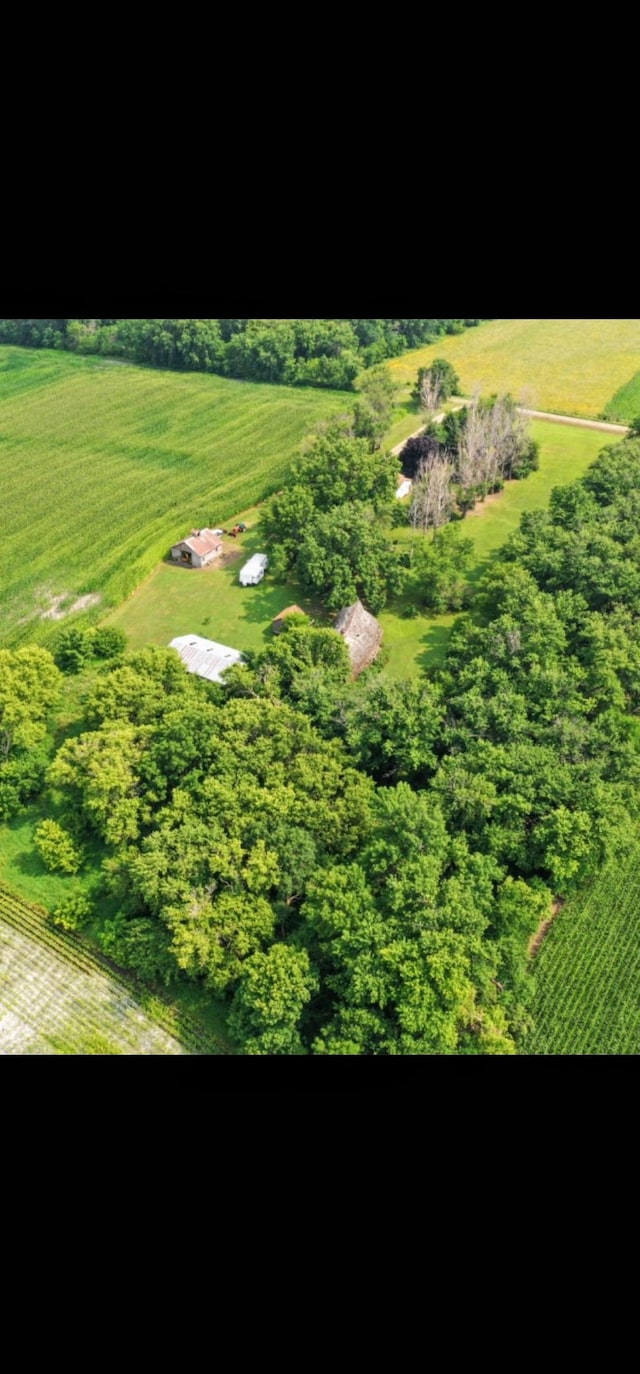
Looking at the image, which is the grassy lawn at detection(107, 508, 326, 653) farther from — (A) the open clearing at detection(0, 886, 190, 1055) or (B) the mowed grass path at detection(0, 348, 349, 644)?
(A) the open clearing at detection(0, 886, 190, 1055)

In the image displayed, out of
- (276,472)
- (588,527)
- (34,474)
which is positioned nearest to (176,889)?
(588,527)

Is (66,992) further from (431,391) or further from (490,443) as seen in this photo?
(431,391)

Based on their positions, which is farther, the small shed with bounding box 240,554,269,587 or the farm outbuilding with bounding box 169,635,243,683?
the small shed with bounding box 240,554,269,587

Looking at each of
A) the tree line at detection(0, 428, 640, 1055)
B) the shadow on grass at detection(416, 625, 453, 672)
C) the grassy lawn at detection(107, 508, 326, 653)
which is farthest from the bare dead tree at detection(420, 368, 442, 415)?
the tree line at detection(0, 428, 640, 1055)

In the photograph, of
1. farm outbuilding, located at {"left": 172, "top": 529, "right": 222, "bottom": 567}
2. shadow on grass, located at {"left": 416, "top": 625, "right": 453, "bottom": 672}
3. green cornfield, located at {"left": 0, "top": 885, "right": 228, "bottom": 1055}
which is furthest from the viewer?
farm outbuilding, located at {"left": 172, "top": 529, "right": 222, "bottom": 567}

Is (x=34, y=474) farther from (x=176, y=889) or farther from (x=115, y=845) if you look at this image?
(x=176, y=889)
